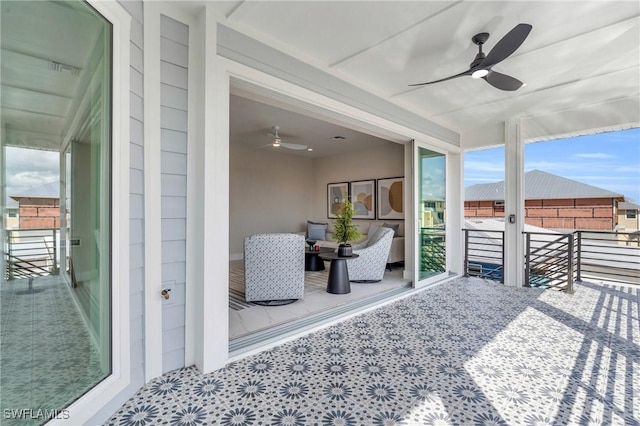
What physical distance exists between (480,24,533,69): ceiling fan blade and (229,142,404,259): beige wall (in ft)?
13.0

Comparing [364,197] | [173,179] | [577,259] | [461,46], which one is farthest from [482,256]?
[173,179]

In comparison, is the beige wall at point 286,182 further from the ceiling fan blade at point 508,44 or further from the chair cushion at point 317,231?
the ceiling fan blade at point 508,44

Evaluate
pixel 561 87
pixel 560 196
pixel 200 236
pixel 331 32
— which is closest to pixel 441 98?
pixel 561 87

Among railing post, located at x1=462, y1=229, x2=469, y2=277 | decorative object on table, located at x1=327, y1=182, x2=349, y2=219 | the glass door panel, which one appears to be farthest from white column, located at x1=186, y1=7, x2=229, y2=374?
decorative object on table, located at x1=327, y1=182, x2=349, y2=219

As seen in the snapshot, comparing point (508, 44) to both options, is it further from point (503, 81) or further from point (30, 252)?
point (30, 252)

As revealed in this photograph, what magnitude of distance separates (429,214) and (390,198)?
1.78 metres

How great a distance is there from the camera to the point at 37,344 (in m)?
1.39

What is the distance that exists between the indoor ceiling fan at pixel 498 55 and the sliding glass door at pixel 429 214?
172 centimetres

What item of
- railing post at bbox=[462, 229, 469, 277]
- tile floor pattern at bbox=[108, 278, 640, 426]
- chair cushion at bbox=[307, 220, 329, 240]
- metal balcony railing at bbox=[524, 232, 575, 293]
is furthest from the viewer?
chair cushion at bbox=[307, 220, 329, 240]

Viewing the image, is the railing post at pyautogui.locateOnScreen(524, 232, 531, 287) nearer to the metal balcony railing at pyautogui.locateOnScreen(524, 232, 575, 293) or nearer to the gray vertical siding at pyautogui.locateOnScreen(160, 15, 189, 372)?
the metal balcony railing at pyautogui.locateOnScreen(524, 232, 575, 293)

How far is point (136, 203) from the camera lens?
188 cm

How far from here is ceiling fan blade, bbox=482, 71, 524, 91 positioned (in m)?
2.63

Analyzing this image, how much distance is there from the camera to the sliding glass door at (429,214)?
14.7ft

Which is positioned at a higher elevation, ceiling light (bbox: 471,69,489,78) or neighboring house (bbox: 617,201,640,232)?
ceiling light (bbox: 471,69,489,78)
